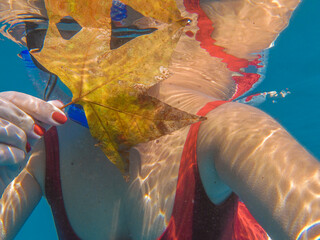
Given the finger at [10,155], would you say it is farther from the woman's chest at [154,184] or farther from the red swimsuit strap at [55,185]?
the woman's chest at [154,184]

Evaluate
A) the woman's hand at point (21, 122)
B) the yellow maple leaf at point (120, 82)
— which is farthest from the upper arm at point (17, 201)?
the yellow maple leaf at point (120, 82)

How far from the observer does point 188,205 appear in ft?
5.16

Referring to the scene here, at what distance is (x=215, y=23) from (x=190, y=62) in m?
1.53

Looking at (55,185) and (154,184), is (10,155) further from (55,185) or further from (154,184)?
(154,184)

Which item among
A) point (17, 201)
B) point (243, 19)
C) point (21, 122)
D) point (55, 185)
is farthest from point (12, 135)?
point (243, 19)

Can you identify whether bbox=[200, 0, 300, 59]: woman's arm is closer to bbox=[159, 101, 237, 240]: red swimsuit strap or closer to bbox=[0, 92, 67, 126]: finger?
bbox=[159, 101, 237, 240]: red swimsuit strap

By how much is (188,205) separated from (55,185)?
1.07 metres

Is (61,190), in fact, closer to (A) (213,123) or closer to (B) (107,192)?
(B) (107,192)

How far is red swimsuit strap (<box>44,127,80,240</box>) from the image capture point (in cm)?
178

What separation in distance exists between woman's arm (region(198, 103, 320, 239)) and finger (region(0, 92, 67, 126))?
3.11 feet

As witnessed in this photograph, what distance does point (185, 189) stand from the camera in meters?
1.57

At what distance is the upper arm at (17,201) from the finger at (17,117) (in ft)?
2.46

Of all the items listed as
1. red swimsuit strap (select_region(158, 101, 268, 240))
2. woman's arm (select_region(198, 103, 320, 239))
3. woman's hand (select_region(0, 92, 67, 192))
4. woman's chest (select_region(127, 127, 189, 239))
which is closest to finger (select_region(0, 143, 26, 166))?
woman's hand (select_region(0, 92, 67, 192))

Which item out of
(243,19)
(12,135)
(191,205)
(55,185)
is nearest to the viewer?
(12,135)
